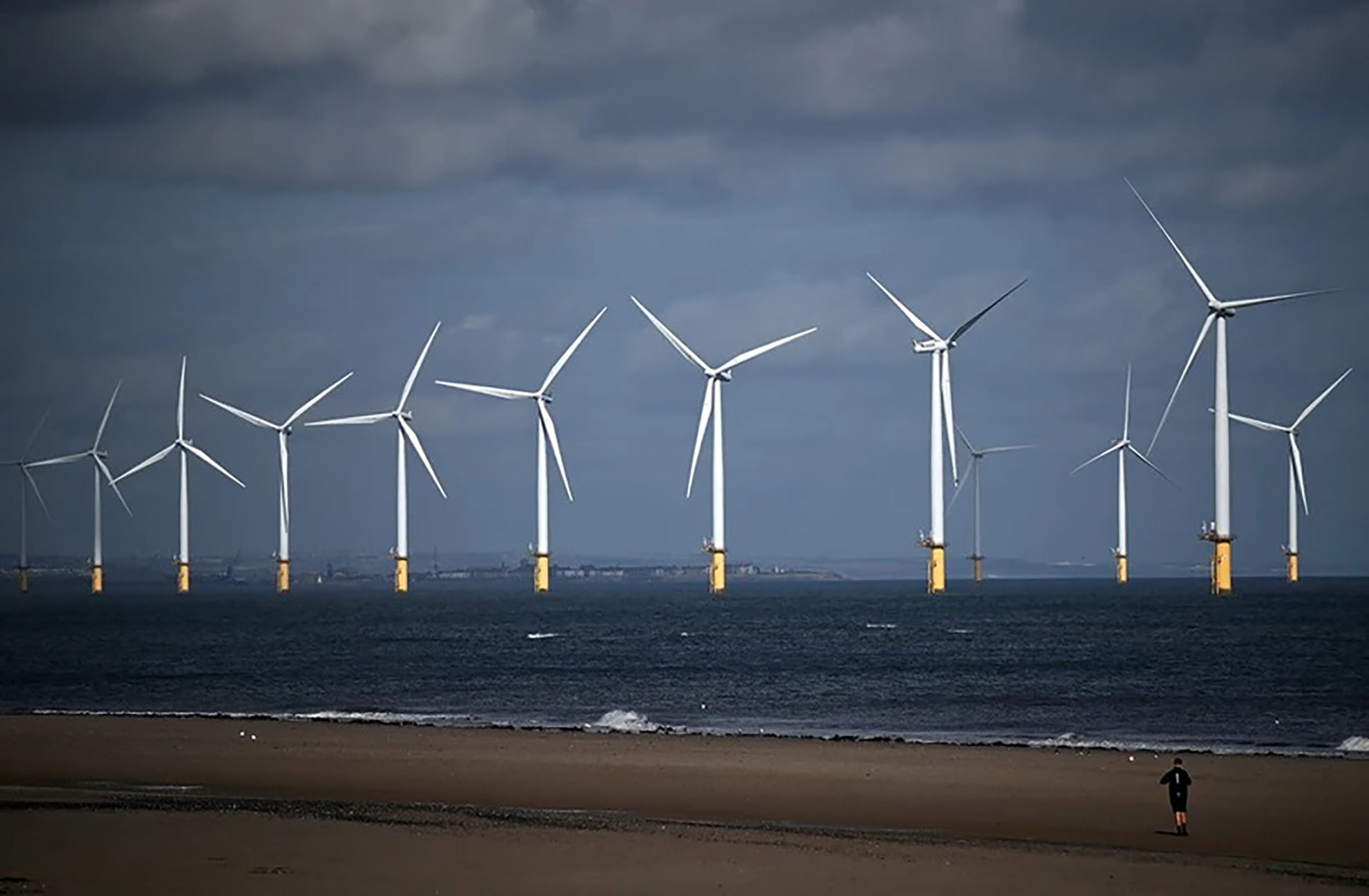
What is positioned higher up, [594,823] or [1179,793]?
[1179,793]

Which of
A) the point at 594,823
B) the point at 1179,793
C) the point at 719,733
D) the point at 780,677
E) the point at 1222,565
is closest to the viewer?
the point at 1179,793

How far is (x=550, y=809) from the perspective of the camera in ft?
117

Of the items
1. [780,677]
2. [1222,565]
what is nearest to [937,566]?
[1222,565]

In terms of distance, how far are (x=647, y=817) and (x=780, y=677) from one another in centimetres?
4877

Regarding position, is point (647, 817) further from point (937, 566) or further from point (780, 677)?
point (937, 566)

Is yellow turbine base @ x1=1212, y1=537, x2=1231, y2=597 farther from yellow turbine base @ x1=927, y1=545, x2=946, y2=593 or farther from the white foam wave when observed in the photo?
the white foam wave

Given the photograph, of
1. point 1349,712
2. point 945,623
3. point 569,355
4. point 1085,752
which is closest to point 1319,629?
point 945,623

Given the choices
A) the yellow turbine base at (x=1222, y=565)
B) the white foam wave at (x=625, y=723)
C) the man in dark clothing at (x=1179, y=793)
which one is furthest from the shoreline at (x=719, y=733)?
the yellow turbine base at (x=1222, y=565)

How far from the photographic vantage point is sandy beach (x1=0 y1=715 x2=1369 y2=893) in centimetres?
2706

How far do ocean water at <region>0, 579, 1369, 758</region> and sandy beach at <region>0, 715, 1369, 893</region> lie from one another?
29.7 ft

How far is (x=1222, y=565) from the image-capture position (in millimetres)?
170250

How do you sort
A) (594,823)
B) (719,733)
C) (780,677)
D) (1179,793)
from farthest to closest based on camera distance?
(780,677) < (719,733) < (594,823) < (1179,793)

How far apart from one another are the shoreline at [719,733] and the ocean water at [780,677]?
31 centimetres

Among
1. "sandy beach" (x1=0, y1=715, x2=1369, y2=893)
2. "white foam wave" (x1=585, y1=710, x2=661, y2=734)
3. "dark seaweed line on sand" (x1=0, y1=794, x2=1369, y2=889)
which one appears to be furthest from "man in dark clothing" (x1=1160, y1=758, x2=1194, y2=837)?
"white foam wave" (x1=585, y1=710, x2=661, y2=734)
